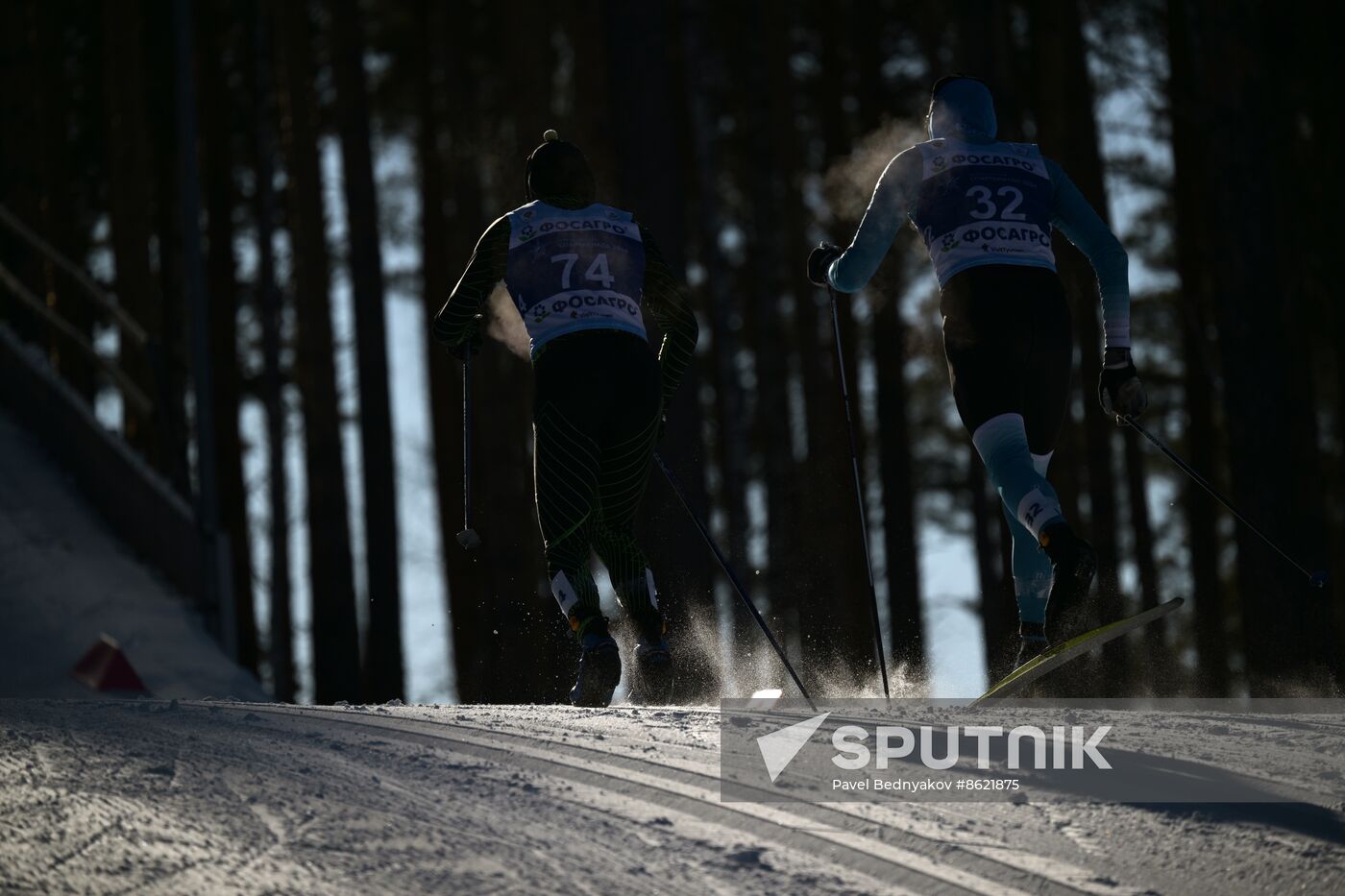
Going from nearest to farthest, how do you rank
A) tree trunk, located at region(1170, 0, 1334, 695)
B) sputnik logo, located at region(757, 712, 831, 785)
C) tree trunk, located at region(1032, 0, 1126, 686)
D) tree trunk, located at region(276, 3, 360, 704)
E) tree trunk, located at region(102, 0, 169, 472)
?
1. sputnik logo, located at region(757, 712, 831, 785)
2. tree trunk, located at region(1170, 0, 1334, 695)
3. tree trunk, located at region(276, 3, 360, 704)
4. tree trunk, located at region(1032, 0, 1126, 686)
5. tree trunk, located at region(102, 0, 169, 472)

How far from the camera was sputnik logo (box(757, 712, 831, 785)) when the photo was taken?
4.48 meters

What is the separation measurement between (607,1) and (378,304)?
5.62 m

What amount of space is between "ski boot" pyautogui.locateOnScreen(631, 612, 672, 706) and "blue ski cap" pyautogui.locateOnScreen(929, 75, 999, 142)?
2411mm

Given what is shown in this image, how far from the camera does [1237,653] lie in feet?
77.4

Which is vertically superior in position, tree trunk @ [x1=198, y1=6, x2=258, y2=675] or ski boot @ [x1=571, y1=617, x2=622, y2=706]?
tree trunk @ [x1=198, y1=6, x2=258, y2=675]

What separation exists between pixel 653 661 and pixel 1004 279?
2.14 meters

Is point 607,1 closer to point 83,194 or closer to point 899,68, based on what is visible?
point 899,68

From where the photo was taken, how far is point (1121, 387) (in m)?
6.58

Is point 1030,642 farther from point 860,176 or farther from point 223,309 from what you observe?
point 223,309

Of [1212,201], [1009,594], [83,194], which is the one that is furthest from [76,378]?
[1212,201]

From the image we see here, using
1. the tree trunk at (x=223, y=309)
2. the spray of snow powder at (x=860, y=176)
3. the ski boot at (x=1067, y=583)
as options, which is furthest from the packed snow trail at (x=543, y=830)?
the tree trunk at (x=223, y=309)

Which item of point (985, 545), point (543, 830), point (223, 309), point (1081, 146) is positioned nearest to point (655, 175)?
point (543, 830)

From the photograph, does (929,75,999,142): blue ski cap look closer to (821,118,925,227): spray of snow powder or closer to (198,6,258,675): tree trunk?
(821,118,925,227): spray of snow powder

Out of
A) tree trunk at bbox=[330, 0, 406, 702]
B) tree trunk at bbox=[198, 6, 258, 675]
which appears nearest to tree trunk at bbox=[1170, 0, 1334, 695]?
tree trunk at bbox=[330, 0, 406, 702]
